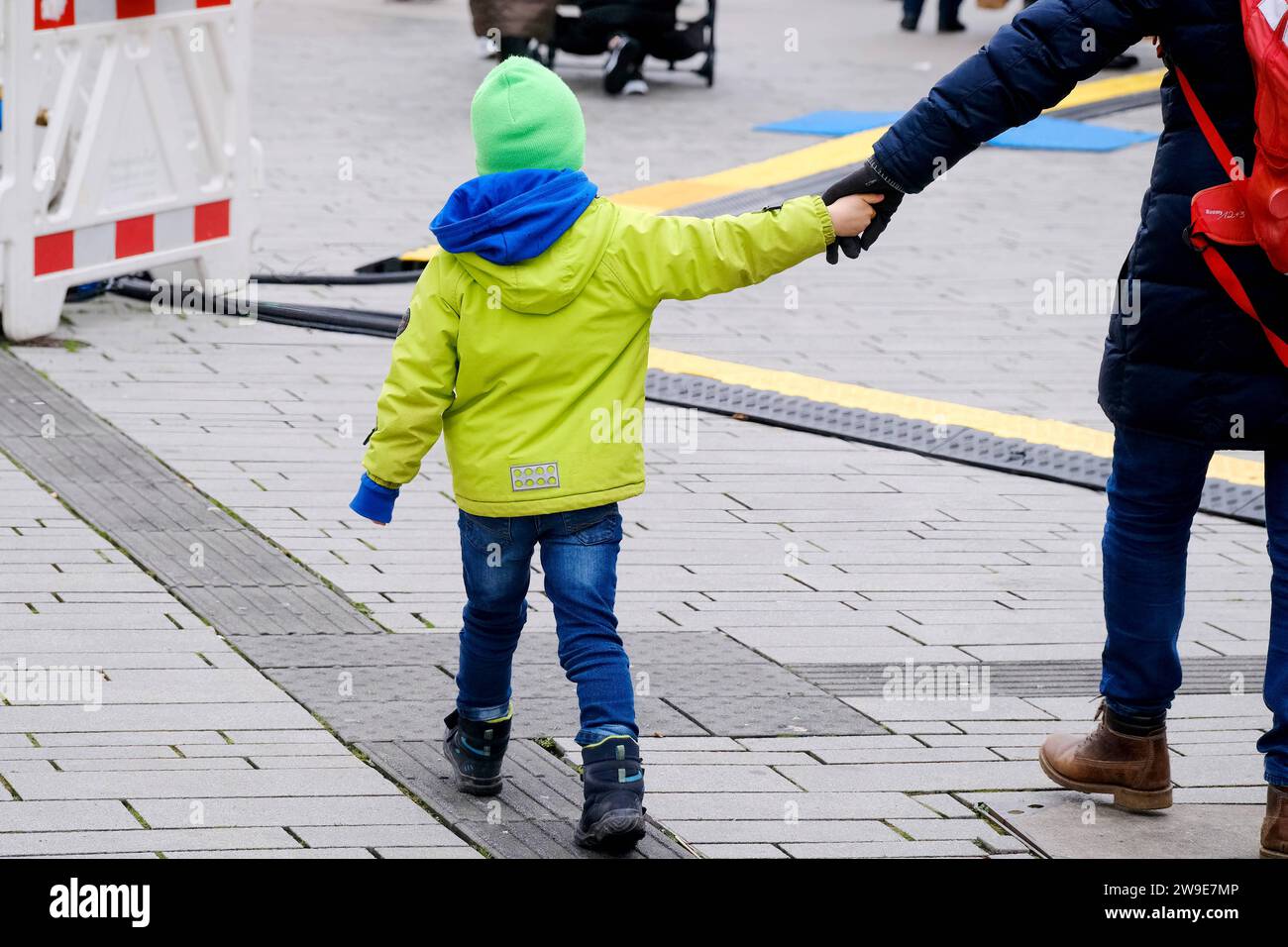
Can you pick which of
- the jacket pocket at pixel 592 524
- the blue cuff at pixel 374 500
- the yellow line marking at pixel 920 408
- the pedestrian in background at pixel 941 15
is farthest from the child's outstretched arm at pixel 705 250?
the pedestrian in background at pixel 941 15

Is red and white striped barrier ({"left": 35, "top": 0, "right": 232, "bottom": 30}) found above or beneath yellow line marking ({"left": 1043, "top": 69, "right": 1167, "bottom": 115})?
above

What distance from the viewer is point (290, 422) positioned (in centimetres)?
648

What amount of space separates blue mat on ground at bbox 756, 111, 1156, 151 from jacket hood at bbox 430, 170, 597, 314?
8674 millimetres

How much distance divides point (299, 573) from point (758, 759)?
148 centimetres

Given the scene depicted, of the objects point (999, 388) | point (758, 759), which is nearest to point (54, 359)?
point (999, 388)

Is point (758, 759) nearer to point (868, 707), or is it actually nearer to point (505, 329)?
point (868, 707)

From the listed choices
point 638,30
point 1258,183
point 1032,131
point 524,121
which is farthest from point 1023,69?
point 638,30

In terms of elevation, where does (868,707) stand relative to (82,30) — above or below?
below

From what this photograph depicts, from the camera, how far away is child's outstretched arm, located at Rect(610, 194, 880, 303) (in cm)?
372

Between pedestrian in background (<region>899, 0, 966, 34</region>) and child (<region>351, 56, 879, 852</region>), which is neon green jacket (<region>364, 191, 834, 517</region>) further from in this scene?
pedestrian in background (<region>899, 0, 966, 34</region>)

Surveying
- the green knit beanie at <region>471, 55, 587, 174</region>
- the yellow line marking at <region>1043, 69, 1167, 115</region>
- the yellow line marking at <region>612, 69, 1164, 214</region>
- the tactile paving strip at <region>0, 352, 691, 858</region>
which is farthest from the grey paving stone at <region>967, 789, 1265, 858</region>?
the yellow line marking at <region>1043, 69, 1167, 115</region>

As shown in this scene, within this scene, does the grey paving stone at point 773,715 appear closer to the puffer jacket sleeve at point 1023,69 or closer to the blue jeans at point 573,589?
the blue jeans at point 573,589

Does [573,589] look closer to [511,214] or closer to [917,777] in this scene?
[511,214]
